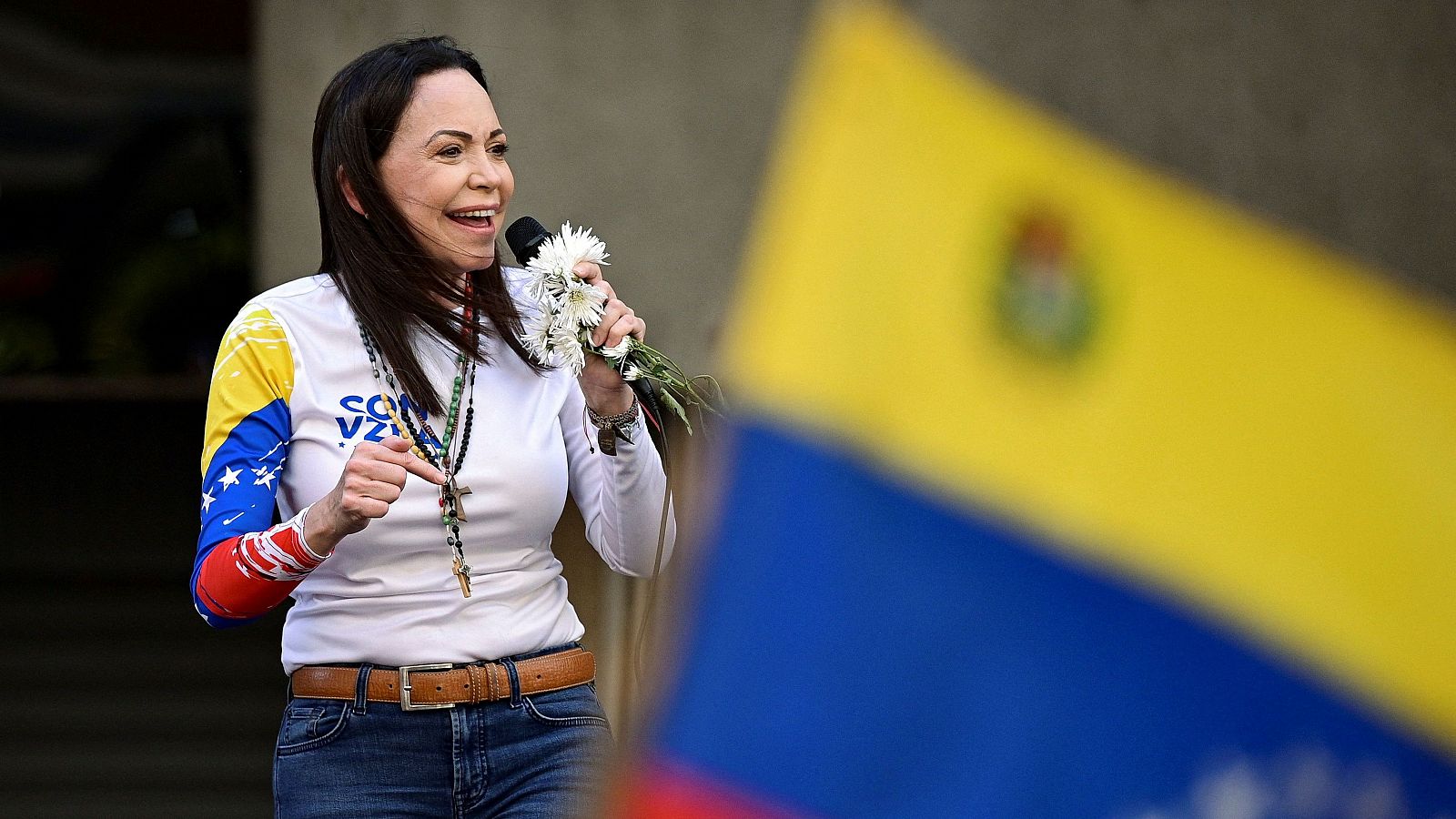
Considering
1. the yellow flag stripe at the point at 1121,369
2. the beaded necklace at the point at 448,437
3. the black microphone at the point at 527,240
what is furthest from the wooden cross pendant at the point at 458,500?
the yellow flag stripe at the point at 1121,369

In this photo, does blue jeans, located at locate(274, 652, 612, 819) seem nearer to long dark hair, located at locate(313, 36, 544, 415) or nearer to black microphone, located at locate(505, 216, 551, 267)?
long dark hair, located at locate(313, 36, 544, 415)

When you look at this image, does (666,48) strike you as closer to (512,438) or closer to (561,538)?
(561,538)

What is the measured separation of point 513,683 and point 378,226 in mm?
573

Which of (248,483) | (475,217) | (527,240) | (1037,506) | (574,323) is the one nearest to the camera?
(1037,506)

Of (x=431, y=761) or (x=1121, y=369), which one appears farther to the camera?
(x=431, y=761)

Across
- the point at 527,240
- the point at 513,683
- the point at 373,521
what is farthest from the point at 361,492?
the point at 527,240

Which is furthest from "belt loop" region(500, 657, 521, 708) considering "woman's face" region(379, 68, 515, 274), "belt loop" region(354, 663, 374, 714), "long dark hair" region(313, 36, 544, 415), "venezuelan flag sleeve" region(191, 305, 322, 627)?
"woman's face" region(379, 68, 515, 274)

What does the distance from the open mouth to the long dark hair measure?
Result: 0.18 ft

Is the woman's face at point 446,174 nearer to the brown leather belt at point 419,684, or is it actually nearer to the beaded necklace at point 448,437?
the beaded necklace at point 448,437

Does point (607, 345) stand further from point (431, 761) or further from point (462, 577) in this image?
point (431, 761)

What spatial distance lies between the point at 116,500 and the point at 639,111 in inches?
66.7

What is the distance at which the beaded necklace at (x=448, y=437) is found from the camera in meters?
2.01

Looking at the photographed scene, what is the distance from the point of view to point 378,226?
213cm

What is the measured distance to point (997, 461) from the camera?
986mm
